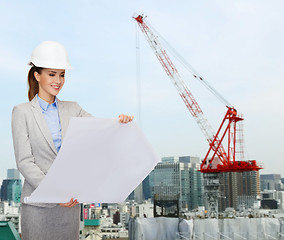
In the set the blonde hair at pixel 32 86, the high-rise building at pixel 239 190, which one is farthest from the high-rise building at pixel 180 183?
the blonde hair at pixel 32 86

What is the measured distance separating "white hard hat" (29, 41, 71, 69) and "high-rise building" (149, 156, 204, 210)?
8746 cm

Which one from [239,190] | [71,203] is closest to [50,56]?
[71,203]

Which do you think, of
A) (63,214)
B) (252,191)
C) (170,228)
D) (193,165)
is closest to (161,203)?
(170,228)

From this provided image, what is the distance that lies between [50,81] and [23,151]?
32 centimetres

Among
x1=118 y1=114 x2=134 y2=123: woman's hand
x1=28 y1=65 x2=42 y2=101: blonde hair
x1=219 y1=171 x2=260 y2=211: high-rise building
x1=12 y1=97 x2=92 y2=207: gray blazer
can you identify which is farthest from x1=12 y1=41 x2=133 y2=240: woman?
x1=219 y1=171 x2=260 y2=211: high-rise building

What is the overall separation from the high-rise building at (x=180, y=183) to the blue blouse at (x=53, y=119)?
87358 mm

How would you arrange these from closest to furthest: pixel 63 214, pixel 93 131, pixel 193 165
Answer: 1. pixel 93 131
2. pixel 63 214
3. pixel 193 165

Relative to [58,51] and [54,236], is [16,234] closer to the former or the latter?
[54,236]

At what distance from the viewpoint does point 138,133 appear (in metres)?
1.59

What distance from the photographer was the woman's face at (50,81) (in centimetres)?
185

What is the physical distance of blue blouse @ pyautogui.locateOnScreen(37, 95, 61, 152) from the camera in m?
1.80

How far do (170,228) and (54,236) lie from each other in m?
7.64

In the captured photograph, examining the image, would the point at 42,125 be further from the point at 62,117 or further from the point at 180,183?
the point at 180,183

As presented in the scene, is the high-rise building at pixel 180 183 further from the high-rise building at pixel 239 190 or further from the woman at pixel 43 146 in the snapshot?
the woman at pixel 43 146
